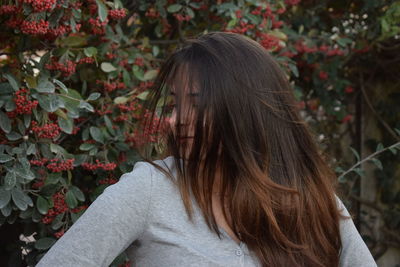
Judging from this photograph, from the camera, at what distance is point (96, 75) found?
2090mm

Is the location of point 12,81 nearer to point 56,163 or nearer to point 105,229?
point 56,163

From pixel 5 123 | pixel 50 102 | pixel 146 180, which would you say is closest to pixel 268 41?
pixel 50 102

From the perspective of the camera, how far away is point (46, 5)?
64.2 inches

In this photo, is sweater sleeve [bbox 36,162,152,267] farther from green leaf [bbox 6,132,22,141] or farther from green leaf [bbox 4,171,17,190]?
green leaf [bbox 6,132,22,141]

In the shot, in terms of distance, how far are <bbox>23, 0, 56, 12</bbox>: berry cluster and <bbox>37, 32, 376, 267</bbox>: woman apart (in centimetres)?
43

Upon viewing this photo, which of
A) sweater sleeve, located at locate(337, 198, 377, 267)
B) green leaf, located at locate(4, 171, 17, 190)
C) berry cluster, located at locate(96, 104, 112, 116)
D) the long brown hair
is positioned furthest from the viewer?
berry cluster, located at locate(96, 104, 112, 116)

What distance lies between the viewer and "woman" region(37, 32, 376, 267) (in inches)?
48.1

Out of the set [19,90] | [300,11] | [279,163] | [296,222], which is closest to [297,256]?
[296,222]

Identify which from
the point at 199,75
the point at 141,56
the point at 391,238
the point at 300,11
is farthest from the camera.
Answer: the point at 391,238

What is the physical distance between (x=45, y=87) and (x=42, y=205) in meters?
0.32

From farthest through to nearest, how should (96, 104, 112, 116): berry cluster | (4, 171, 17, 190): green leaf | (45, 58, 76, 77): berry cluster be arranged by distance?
1. (96, 104, 112, 116): berry cluster
2. (45, 58, 76, 77): berry cluster
3. (4, 171, 17, 190): green leaf

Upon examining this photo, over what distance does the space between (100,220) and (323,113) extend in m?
2.37

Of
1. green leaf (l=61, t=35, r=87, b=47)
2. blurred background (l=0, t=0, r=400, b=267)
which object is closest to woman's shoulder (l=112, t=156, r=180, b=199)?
blurred background (l=0, t=0, r=400, b=267)

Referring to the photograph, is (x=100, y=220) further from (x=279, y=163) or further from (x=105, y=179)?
(x=105, y=179)
